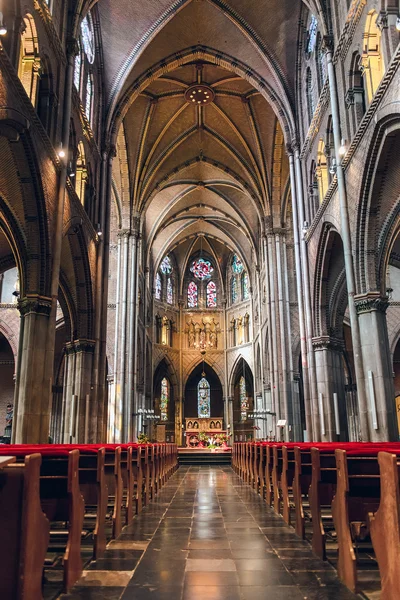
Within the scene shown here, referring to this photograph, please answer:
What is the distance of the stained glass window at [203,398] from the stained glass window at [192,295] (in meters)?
6.70

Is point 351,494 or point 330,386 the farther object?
point 330,386

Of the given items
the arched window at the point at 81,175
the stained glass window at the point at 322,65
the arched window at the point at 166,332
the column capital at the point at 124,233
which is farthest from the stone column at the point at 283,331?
the arched window at the point at 166,332

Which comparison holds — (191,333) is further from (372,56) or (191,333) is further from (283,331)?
(372,56)

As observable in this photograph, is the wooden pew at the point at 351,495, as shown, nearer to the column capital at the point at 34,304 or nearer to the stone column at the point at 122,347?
the column capital at the point at 34,304

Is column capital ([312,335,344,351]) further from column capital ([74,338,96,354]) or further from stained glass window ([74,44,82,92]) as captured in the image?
stained glass window ([74,44,82,92])

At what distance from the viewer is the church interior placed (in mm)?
4492

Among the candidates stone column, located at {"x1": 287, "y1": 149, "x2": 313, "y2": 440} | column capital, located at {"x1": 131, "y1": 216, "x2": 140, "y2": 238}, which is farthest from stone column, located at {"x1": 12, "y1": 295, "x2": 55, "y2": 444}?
column capital, located at {"x1": 131, "y1": 216, "x2": 140, "y2": 238}

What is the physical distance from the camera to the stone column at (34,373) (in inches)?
491

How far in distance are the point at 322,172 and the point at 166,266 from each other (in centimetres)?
2751

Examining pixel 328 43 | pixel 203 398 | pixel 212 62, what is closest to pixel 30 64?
pixel 328 43

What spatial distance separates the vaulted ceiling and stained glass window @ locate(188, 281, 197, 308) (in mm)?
5988

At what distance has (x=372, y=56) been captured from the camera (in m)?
13.2

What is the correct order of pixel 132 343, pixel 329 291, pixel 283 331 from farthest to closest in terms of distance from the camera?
pixel 132 343, pixel 283 331, pixel 329 291

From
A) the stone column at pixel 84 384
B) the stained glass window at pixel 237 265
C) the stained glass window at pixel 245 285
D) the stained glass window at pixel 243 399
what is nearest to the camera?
the stone column at pixel 84 384
